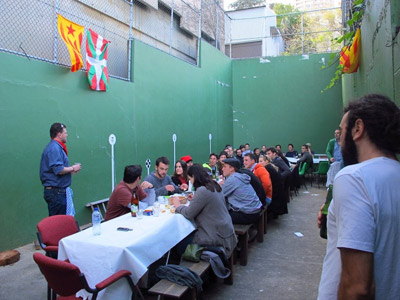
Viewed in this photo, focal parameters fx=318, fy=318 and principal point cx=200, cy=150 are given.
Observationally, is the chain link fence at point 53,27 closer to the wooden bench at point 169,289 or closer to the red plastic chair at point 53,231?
the red plastic chair at point 53,231

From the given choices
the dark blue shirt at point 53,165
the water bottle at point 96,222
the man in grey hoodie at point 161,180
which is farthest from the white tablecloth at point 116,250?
the man in grey hoodie at point 161,180

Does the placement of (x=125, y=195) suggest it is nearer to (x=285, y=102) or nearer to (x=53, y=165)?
(x=53, y=165)

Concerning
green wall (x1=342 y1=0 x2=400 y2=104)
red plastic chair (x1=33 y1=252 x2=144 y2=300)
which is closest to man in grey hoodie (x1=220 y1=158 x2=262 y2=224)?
green wall (x1=342 y1=0 x2=400 y2=104)

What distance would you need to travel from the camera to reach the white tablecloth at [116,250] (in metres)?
2.50

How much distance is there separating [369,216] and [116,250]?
2044mm

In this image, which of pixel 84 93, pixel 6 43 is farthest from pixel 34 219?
pixel 6 43

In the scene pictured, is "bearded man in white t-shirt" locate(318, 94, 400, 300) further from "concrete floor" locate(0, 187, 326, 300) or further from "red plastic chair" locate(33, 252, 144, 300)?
"concrete floor" locate(0, 187, 326, 300)

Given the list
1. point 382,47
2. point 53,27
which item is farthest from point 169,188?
point 53,27

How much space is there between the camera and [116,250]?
2.55 m

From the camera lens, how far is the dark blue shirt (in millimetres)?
4094

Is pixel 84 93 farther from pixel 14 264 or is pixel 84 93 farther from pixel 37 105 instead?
pixel 14 264

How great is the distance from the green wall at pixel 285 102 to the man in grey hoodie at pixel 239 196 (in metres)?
8.76

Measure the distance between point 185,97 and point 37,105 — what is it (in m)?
5.21

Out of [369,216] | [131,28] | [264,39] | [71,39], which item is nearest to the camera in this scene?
[369,216]
